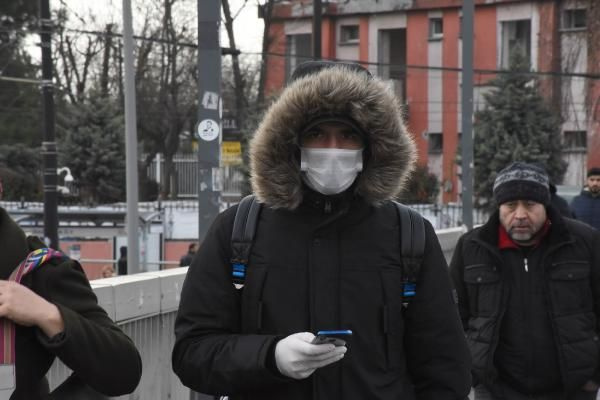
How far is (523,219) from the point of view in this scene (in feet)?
17.6

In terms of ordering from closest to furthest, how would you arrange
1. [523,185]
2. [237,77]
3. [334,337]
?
1. [334,337]
2. [523,185]
3. [237,77]

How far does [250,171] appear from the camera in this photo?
3.51 meters

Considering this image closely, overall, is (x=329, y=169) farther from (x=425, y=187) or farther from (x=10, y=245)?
(x=425, y=187)

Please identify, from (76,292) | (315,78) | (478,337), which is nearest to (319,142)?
(315,78)

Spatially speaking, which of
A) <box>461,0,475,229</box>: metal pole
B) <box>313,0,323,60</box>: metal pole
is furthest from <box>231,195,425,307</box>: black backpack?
<box>313,0,323,60</box>: metal pole

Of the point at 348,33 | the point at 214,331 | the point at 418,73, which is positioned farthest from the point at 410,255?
the point at 348,33

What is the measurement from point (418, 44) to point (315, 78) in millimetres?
49371

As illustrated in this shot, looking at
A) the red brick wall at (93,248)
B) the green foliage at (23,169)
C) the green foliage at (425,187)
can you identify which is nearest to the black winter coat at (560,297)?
the red brick wall at (93,248)

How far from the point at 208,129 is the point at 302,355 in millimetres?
6036

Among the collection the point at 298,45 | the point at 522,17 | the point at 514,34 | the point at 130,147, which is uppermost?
the point at 522,17

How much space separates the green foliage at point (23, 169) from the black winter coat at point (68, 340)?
144 ft

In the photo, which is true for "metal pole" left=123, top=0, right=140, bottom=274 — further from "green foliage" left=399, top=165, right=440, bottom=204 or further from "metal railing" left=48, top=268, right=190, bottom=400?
"green foliage" left=399, top=165, right=440, bottom=204

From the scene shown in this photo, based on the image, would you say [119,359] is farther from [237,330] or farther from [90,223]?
[90,223]

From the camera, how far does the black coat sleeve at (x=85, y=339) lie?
109 inches
